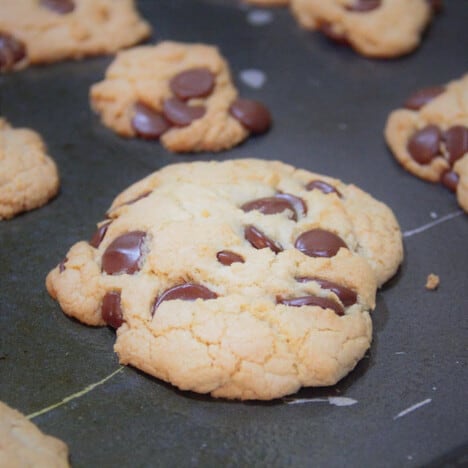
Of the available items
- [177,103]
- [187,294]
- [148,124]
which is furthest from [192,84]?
[187,294]

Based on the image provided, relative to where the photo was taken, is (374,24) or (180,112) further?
(374,24)

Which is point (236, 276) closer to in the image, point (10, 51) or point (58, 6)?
point (10, 51)

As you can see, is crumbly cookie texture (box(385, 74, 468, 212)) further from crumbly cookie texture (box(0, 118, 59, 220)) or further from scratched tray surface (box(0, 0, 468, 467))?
crumbly cookie texture (box(0, 118, 59, 220))

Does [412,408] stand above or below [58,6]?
below

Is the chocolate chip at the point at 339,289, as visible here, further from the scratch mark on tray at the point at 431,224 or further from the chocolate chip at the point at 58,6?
the chocolate chip at the point at 58,6

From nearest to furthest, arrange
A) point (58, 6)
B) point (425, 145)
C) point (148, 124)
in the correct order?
point (425, 145) < point (148, 124) < point (58, 6)

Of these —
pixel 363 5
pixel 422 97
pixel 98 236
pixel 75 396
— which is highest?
pixel 363 5

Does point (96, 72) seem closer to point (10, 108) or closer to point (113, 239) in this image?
point (10, 108)

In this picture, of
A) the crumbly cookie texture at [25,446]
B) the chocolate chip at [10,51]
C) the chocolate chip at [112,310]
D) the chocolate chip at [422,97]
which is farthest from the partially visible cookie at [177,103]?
the crumbly cookie texture at [25,446]
